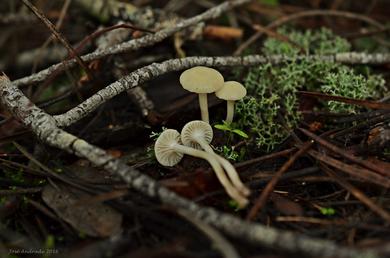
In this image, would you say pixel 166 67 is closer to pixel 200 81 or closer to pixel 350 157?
pixel 200 81

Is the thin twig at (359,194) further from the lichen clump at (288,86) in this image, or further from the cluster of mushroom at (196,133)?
the cluster of mushroom at (196,133)

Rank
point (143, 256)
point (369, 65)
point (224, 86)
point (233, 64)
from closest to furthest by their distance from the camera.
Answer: point (143, 256) → point (224, 86) → point (233, 64) → point (369, 65)

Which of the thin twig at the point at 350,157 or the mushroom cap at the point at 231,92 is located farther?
the mushroom cap at the point at 231,92

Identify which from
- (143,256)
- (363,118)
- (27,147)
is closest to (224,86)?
(363,118)

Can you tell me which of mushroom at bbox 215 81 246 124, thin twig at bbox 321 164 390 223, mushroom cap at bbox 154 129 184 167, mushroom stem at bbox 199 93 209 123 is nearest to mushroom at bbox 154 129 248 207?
mushroom cap at bbox 154 129 184 167

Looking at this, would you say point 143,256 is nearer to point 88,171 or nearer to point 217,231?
point 217,231

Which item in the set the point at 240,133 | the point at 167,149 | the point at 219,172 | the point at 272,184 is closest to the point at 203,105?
the point at 240,133

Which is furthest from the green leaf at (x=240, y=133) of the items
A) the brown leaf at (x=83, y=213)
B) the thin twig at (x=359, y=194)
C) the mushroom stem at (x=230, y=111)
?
the brown leaf at (x=83, y=213)

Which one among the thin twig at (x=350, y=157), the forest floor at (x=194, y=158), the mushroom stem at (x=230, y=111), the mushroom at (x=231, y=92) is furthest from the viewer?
the mushroom stem at (x=230, y=111)
